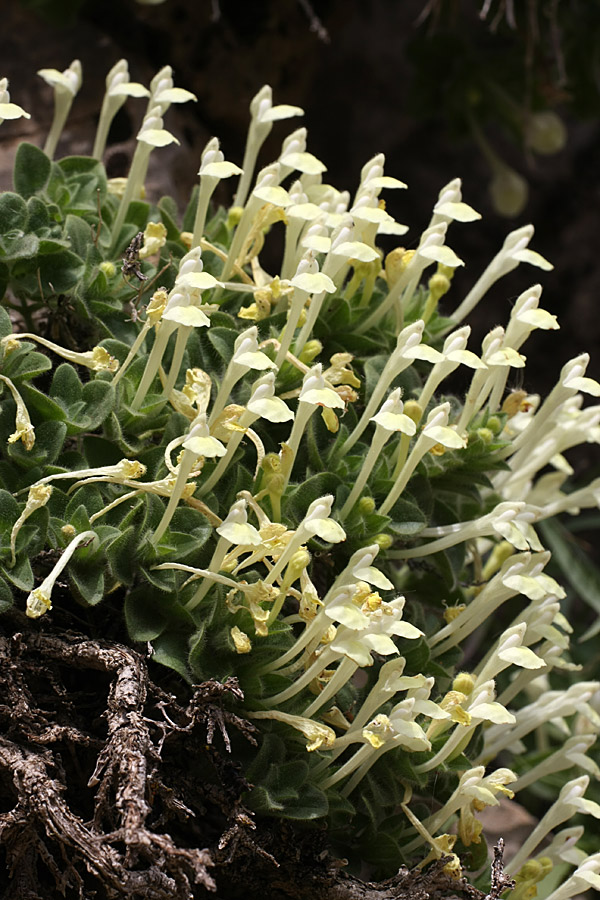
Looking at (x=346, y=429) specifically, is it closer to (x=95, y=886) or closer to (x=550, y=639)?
(x=550, y=639)

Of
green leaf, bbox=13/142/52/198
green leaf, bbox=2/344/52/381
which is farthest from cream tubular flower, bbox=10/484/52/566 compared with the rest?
green leaf, bbox=13/142/52/198

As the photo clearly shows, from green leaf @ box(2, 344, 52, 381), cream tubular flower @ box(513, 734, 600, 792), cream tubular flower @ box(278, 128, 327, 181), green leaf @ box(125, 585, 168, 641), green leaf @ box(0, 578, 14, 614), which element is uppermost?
cream tubular flower @ box(278, 128, 327, 181)

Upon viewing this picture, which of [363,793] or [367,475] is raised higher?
[367,475]

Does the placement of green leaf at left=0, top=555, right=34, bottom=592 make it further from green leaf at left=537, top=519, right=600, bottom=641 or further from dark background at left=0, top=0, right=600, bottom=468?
green leaf at left=537, top=519, right=600, bottom=641

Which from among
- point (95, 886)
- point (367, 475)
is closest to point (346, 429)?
point (367, 475)

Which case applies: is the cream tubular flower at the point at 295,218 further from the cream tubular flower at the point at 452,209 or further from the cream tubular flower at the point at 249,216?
the cream tubular flower at the point at 452,209

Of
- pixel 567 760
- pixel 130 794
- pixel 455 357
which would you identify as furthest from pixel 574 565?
pixel 130 794
